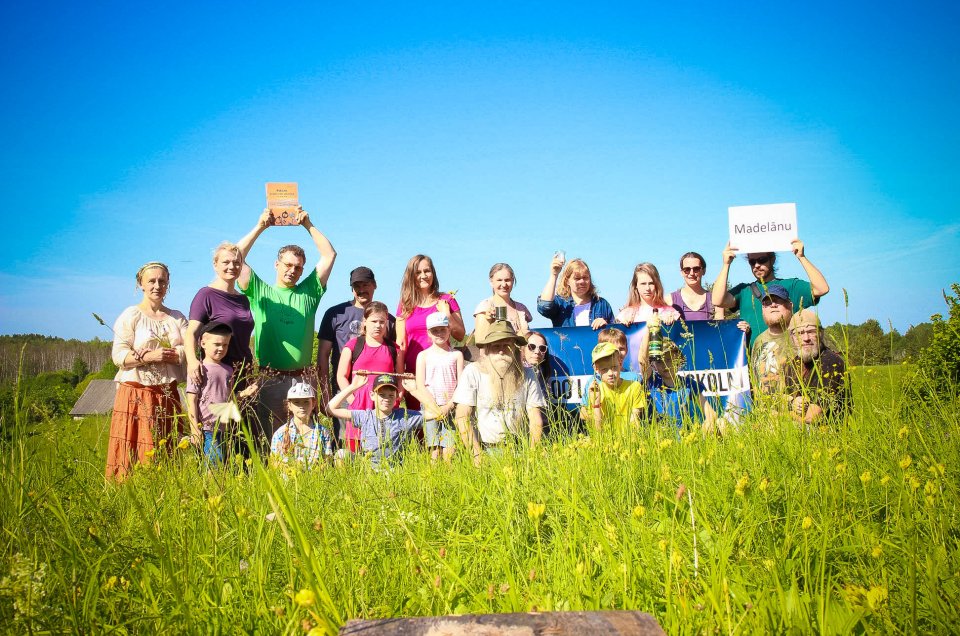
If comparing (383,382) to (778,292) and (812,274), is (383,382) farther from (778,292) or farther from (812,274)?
(812,274)

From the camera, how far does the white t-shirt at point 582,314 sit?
22.7ft

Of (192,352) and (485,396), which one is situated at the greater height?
(192,352)

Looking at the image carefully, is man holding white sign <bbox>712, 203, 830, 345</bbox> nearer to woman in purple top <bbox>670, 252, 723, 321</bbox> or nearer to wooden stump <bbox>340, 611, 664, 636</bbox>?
woman in purple top <bbox>670, 252, 723, 321</bbox>

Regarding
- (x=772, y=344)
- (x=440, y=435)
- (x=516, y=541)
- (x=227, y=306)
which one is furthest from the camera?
(x=227, y=306)

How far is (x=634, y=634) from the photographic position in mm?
1292

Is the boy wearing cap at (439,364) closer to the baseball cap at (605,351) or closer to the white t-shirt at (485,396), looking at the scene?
the white t-shirt at (485,396)

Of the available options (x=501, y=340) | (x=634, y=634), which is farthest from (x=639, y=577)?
(x=501, y=340)

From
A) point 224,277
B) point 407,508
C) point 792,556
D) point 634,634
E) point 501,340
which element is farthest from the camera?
point 224,277

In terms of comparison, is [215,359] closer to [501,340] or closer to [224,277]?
[224,277]

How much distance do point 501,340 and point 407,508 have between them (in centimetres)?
312

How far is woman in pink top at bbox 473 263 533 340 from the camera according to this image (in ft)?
22.2

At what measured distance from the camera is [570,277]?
7051 millimetres

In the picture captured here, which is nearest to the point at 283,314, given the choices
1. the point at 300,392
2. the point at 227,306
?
the point at 227,306

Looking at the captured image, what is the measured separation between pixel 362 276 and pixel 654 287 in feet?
11.0
